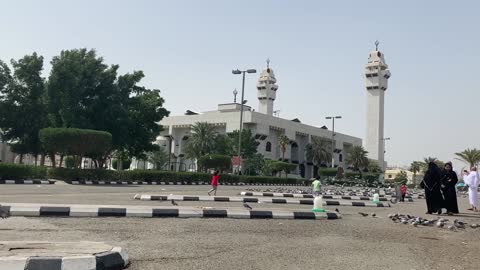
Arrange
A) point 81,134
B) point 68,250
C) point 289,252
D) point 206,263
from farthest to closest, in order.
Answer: point 81,134 → point 289,252 → point 206,263 → point 68,250

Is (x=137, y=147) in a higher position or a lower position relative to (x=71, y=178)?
higher

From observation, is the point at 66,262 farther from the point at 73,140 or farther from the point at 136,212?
the point at 73,140

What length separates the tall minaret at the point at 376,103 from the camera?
116938 mm

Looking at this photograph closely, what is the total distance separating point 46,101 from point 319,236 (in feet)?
125

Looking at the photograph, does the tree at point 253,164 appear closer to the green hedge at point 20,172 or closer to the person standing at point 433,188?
the green hedge at point 20,172

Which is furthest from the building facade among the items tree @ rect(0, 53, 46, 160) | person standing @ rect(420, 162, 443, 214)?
person standing @ rect(420, 162, 443, 214)

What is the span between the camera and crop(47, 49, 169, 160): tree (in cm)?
4103

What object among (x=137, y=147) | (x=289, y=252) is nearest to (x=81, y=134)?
(x=137, y=147)

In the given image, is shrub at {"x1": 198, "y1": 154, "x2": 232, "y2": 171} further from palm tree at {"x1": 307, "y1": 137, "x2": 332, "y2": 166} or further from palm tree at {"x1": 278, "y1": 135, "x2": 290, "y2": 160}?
palm tree at {"x1": 307, "y1": 137, "x2": 332, "y2": 166}

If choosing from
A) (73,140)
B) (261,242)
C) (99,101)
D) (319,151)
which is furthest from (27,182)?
(319,151)

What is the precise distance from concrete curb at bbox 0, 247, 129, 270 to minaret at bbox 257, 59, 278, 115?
127720 millimetres

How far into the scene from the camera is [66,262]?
5.06m

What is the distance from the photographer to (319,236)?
921 centimetres

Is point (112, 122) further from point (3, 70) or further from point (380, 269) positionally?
point (380, 269)
